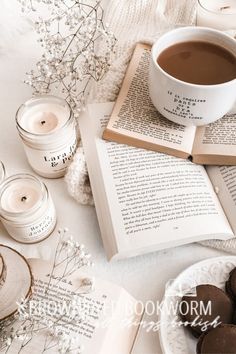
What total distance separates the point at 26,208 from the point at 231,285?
0.27 meters

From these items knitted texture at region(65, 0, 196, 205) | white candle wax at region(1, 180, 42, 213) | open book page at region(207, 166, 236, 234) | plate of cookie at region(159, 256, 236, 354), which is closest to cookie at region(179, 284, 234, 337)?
plate of cookie at region(159, 256, 236, 354)

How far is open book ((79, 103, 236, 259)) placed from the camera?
0.60 m

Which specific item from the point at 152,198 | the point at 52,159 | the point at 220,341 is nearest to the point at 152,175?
the point at 152,198

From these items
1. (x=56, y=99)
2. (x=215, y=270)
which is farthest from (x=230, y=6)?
(x=215, y=270)

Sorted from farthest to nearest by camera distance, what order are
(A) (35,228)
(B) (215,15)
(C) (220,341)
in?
1. (B) (215,15)
2. (A) (35,228)
3. (C) (220,341)

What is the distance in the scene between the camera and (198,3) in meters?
0.77

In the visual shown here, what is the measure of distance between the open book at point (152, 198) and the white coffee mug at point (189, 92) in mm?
65

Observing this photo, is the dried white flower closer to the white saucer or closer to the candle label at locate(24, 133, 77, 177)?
the candle label at locate(24, 133, 77, 177)

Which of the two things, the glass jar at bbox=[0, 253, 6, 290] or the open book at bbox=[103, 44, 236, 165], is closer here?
the glass jar at bbox=[0, 253, 6, 290]

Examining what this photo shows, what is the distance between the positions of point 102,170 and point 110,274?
0.14 meters

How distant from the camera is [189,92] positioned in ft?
2.04

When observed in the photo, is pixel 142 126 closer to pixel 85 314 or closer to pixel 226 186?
pixel 226 186

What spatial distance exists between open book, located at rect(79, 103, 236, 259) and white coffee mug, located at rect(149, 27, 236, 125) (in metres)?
0.07

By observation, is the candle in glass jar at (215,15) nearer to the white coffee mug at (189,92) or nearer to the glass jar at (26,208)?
the white coffee mug at (189,92)
